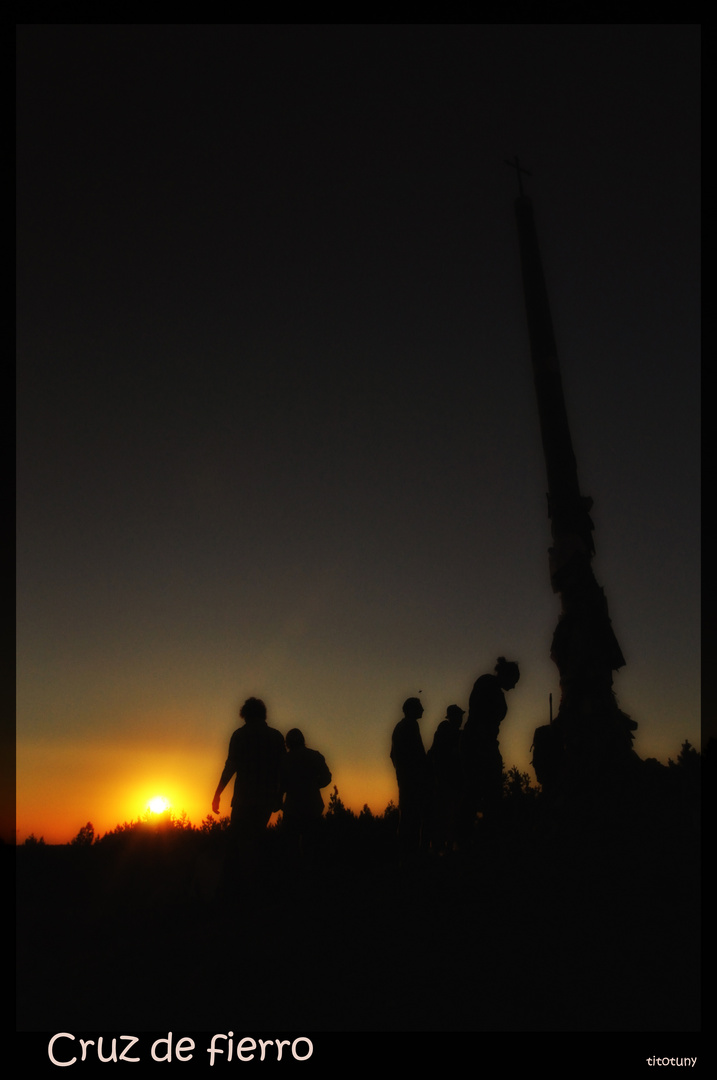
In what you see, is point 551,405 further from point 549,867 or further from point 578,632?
point 549,867

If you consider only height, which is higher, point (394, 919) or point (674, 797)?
point (674, 797)

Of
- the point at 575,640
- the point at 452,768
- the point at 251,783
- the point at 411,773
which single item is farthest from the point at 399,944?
the point at 575,640

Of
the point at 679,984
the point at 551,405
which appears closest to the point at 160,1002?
the point at 679,984

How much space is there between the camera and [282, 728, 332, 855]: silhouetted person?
8.73 metres

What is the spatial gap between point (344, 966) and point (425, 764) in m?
2.88

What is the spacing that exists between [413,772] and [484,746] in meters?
0.94

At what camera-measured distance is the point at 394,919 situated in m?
7.44

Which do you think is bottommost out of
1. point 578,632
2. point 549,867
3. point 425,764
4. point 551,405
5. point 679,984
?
point 679,984

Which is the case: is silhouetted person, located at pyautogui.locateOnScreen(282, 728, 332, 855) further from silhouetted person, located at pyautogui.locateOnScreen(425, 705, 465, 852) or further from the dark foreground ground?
silhouetted person, located at pyautogui.locateOnScreen(425, 705, 465, 852)

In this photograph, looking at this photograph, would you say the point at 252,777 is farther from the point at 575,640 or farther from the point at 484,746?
the point at 575,640

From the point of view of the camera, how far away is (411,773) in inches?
359

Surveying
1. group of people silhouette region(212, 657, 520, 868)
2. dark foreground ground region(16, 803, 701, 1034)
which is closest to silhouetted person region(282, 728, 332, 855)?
group of people silhouette region(212, 657, 520, 868)

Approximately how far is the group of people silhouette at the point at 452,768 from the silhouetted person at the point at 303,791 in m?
1.01

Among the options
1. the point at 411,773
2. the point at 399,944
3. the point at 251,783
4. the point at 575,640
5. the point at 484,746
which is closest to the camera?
the point at 399,944
